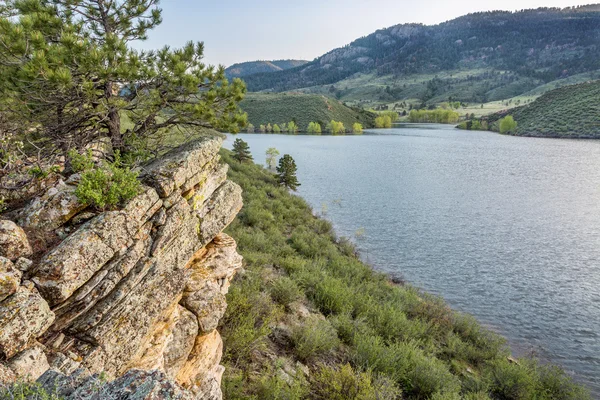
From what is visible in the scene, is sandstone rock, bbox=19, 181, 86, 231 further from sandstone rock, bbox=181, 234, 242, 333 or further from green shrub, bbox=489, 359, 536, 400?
green shrub, bbox=489, 359, 536, 400

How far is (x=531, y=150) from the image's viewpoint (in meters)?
50.6

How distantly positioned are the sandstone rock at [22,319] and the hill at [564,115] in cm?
8770

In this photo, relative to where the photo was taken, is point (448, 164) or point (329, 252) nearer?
point (329, 252)

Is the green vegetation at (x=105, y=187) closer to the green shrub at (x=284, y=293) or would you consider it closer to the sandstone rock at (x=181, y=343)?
the sandstone rock at (x=181, y=343)

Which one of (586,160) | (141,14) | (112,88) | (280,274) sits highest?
(141,14)

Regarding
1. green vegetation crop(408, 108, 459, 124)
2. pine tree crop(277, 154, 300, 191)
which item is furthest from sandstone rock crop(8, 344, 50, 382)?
green vegetation crop(408, 108, 459, 124)

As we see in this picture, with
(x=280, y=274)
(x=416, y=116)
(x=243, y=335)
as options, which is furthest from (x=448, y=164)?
(x=416, y=116)

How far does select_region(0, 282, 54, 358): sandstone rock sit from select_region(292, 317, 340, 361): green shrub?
4918 millimetres

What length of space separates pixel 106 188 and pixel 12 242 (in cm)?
126

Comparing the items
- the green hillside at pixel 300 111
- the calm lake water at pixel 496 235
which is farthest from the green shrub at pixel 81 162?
the green hillside at pixel 300 111

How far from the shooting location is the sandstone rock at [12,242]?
3641 mm

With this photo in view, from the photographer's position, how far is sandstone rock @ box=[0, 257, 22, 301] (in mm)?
→ 3225

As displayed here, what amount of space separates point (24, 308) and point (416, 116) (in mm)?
153607

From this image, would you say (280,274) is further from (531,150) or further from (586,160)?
(531,150)
